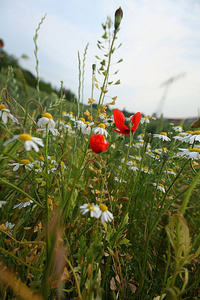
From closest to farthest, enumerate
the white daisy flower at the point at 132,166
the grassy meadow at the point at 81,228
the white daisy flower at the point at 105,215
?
1. the grassy meadow at the point at 81,228
2. the white daisy flower at the point at 105,215
3. the white daisy flower at the point at 132,166

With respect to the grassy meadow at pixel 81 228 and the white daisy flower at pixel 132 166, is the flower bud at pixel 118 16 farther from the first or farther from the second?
the white daisy flower at pixel 132 166

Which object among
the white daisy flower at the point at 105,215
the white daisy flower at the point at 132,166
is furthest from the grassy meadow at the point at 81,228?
the white daisy flower at the point at 132,166

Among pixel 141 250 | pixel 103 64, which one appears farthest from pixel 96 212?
pixel 141 250

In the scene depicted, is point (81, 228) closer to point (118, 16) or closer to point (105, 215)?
point (105, 215)

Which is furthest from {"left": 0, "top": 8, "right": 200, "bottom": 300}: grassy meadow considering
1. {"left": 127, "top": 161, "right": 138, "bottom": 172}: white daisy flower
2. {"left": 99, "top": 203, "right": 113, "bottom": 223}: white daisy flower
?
{"left": 127, "top": 161, "right": 138, "bottom": 172}: white daisy flower

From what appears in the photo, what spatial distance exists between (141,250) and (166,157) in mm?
629

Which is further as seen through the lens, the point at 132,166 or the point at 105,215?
the point at 132,166

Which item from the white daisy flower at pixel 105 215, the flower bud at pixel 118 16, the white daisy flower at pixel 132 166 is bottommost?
the white daisy flower at pixel 132 166

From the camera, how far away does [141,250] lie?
1.14m

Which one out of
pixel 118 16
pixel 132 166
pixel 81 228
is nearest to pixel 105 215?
pixel 81 228

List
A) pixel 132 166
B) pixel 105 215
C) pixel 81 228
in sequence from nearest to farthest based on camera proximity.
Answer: pixel 105 215
pixel 81 228
pixel 132 166

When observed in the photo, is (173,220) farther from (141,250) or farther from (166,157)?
(141,250)

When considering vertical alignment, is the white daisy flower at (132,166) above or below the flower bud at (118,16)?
below

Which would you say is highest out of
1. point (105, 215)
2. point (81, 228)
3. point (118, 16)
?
point (118, 16)
